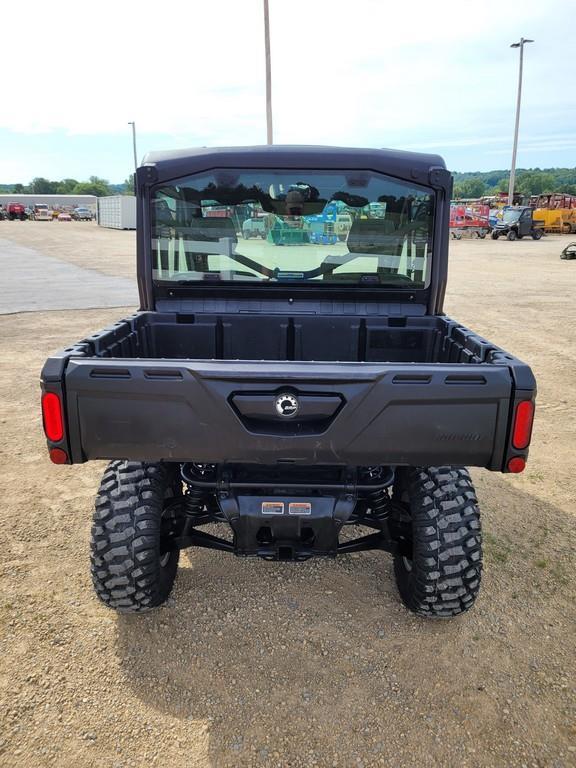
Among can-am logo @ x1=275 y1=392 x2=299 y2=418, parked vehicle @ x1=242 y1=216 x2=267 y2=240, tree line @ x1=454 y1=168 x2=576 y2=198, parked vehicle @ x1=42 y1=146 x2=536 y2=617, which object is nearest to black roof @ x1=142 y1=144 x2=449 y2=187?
parked vehicle @ x1=42 y1=146 x2=536 y2=617

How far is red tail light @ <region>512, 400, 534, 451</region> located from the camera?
233 cm

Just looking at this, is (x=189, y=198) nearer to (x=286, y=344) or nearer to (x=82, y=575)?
(x=286, y=344)

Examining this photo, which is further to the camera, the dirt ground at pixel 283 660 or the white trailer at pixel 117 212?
the white trailer at pixel 117 212

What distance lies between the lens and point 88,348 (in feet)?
8.88

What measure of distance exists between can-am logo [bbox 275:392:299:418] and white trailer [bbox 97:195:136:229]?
4122 cm

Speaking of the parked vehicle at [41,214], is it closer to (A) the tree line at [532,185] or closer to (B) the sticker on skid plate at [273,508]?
(A) the tree line at [532,185]

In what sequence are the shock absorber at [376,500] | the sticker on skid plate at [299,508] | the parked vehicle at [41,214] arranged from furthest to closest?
the parked vehicle at [41,214]
the shock absorber at [376,500]
the sticker on skid plate at [299,508]

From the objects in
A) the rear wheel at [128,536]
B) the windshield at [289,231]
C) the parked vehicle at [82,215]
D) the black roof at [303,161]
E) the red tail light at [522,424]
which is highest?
the parked vehicle at [82,215]

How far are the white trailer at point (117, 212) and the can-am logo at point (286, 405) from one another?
135ft

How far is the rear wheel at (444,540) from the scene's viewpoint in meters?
2.78

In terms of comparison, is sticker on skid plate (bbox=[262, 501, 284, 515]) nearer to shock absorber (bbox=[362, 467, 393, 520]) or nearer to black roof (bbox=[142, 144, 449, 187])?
shock absorber (bbox=[362, 467, 393, 520])

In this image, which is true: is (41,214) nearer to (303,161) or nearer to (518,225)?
(518,225)

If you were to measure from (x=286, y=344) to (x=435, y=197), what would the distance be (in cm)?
122

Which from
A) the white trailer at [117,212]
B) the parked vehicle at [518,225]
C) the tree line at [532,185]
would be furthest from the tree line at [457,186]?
the parked vehicle at [518,225]
